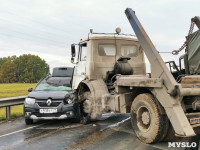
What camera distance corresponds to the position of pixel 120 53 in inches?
321

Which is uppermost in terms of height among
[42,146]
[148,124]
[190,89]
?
[190,89]

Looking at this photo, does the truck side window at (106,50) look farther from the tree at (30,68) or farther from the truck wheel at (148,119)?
the tree at (30,68)

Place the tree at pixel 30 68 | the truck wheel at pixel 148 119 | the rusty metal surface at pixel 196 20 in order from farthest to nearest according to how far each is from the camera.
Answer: the tree at pixel 30 68 → the rusty metal surface at pixel 196 20 → the truck wheel at pixel 148 119

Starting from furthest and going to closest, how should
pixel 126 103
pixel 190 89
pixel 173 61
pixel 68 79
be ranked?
pixel 68 79, pixel 173 61, pixel 126 103, pixel 190 89

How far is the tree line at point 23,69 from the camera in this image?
9069 centimetres

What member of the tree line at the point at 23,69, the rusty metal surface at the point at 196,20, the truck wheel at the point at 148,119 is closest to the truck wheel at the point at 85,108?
the truck wheel at the point at 148,119

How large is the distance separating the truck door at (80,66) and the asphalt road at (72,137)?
164 centimetres

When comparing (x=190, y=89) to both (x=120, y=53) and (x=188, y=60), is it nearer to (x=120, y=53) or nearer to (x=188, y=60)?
(x=188, y=60)

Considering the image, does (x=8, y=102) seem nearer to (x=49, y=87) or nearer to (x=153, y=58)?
(x=49, y=87)

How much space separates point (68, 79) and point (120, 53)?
264cm

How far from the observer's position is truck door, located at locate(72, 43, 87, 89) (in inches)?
317

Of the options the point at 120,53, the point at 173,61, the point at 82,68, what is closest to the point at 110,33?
the point at 120,53

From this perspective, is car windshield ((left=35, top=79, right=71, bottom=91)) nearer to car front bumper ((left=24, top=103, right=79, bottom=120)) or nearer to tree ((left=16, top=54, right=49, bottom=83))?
car front bumper ((left=24, top=103, right=79, bottom=120))

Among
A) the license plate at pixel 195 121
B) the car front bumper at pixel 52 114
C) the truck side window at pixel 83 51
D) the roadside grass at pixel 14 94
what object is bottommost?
the roadside grass at pixel 14 94
